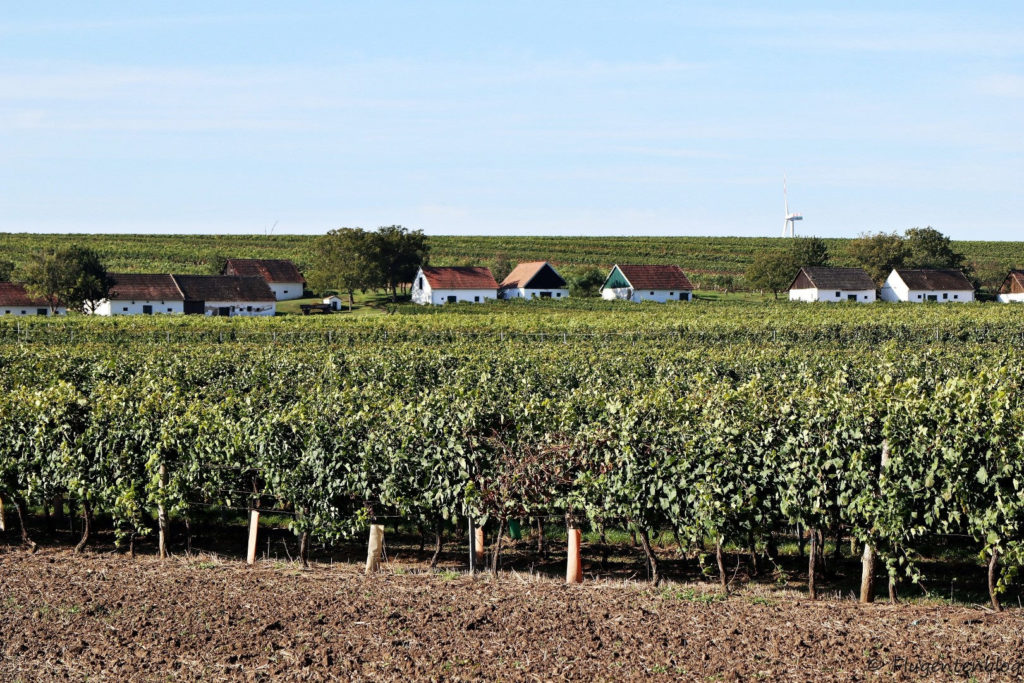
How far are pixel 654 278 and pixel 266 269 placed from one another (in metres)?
40.5

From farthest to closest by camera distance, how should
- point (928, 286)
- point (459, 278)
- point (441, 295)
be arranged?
point (928, 286)
point (459, 278)
point (441, 295)

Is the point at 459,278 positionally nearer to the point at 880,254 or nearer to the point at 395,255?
the point at 395,255

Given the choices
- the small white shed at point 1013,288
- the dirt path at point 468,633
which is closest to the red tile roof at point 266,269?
the small white shed at point 1013,288

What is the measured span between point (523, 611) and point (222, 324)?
175 feet

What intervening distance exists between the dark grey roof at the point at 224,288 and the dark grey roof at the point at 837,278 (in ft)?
173

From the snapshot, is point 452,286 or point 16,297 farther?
point 452,286

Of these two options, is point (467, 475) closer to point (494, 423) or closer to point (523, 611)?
point (494, 423)

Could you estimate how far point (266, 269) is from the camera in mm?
104062

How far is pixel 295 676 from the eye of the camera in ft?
32.2

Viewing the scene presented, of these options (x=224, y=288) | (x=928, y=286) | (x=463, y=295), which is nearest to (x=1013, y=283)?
(x=928, y=286)

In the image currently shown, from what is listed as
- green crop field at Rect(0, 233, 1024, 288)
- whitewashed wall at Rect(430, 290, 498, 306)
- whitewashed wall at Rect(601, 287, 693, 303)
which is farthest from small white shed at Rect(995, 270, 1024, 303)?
whitewashed wall at Rect(430, 290, 498, 306)

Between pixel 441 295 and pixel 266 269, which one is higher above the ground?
pixel 266 269

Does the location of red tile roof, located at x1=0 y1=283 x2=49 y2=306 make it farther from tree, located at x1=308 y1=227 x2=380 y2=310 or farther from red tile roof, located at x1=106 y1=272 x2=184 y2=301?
tree, located at x1=308 y1=227 x2=380 y2=310

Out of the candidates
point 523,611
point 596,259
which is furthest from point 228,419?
point 596,259
